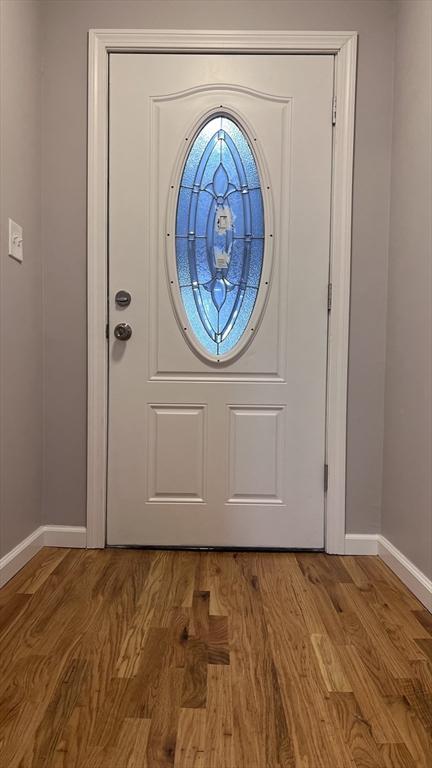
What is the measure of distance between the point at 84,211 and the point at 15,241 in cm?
37

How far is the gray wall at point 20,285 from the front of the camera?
1938 millimetres

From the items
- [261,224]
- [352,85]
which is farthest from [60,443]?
[352,85]

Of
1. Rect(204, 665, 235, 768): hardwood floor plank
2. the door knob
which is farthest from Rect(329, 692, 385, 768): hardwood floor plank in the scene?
the door knob

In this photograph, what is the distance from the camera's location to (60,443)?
2.32 metres

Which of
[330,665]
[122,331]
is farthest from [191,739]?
[122,331]

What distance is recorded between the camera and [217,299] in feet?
7.53

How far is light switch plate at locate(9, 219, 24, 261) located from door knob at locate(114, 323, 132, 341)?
0.45 metres

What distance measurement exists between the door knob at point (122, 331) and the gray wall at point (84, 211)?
14cm

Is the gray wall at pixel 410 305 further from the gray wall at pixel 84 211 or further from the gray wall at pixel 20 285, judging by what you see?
the gray wall at pixel 20 285

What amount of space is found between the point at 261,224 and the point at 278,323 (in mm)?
408

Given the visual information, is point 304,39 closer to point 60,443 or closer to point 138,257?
point 138,257

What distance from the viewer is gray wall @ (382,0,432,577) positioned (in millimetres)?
1890

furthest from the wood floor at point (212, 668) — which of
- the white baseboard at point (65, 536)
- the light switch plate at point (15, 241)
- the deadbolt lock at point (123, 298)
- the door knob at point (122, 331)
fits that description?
the light switch plate at point (15, 241)

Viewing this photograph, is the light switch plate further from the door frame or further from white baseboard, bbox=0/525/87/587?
white baseboard, bbox=0/525/87/587
